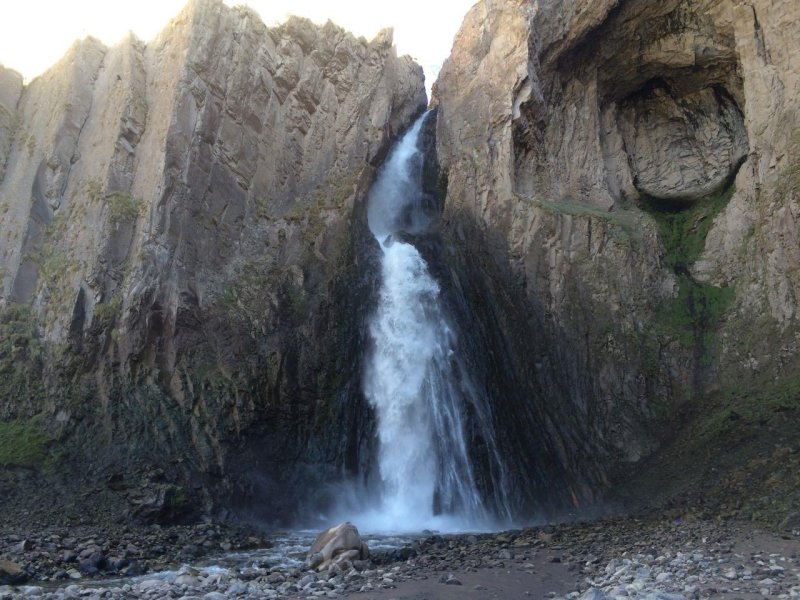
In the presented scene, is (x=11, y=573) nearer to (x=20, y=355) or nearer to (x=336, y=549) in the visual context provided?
(x=336, y=549)

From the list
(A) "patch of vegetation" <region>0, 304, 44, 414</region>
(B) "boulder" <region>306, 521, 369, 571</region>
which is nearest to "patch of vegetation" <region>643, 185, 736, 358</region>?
(B) "boulder" <region>306, 521, 369, 571</region>

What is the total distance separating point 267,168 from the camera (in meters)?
22.3

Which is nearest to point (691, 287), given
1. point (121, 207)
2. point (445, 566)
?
point (445, 566)

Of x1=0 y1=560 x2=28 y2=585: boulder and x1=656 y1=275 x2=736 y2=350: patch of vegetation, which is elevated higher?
x1=656 y1=275 x2=736 y2=350: patch of vegetation

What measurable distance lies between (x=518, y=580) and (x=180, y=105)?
17.2 m

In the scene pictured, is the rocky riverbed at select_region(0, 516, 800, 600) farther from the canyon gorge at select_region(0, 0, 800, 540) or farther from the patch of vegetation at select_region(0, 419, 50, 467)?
the patch of vegetation at select_region(0, 419, 50, 467)

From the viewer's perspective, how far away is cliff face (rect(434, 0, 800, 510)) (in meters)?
18.4

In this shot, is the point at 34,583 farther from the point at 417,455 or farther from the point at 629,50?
the point at 629,50

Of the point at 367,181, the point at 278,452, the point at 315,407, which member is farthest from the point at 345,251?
the point at 278,452

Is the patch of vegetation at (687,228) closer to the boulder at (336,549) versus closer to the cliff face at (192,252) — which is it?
the cliff face at (192,252)

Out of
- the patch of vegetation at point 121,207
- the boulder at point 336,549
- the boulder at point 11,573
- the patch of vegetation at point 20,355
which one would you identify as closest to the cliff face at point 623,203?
the boulder at point 336,549

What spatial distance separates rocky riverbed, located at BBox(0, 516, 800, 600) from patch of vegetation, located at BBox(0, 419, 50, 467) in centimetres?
302

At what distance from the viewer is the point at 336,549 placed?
36.5 ft

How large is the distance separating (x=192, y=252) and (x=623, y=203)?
15159 millimetres
